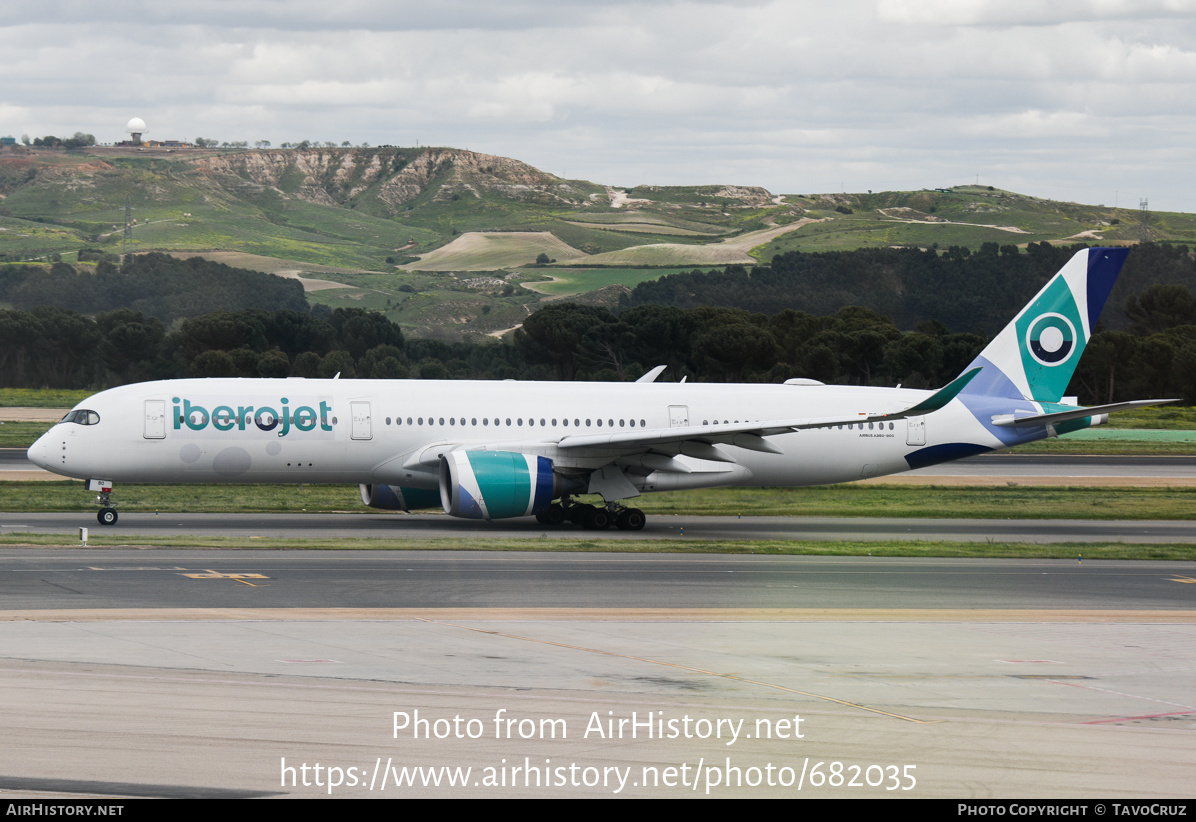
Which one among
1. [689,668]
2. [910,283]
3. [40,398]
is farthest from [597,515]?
[910,283]

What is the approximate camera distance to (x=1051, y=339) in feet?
120

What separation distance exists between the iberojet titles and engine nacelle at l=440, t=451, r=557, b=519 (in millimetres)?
3533

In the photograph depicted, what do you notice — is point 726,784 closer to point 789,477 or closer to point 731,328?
point 789,477

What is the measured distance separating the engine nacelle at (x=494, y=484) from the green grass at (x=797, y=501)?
6723 mm

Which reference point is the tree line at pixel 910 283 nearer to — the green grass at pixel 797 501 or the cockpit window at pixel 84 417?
the green grass at pixel 797 501

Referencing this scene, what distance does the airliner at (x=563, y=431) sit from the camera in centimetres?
3222

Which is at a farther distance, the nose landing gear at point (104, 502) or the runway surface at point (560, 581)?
the nose landing gear at point (104, 502)

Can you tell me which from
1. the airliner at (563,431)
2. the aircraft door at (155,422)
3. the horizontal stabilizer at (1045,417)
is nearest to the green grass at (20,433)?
the aircraft door at (155,422)

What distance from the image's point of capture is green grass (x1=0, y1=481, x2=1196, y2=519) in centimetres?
3759

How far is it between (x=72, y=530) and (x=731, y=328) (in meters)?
62.8

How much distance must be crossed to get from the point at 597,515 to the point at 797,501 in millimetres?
9896

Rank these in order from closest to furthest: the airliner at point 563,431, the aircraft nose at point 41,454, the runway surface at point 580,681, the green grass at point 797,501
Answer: the runway surface at point 580,681
the aircraft nose at point 41,454
the airliner at point 563,431
the green grass at point 797,501

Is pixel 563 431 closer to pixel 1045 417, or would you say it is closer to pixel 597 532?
pixel 597 532
